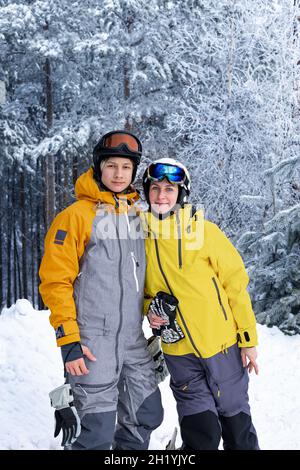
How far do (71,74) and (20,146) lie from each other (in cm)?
258

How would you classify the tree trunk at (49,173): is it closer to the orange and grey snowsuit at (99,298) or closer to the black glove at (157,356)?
the black glove at (157,356)

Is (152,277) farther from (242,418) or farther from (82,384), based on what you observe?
(242,418)

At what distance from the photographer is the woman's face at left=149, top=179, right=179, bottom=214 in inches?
130

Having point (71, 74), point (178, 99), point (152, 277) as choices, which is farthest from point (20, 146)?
point (152, 277)

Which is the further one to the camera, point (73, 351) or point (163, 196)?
point (163, 196)

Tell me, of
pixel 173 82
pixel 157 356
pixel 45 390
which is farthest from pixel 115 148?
pixel 173 82

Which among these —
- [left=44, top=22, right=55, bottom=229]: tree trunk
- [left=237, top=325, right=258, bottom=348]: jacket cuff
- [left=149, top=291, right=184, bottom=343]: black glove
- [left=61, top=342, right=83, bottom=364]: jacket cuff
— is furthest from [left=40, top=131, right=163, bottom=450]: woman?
[left=44, top=22, right=55, bottom=229]: tree trunk

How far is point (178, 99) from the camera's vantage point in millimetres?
14359

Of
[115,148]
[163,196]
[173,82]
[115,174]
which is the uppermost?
[173,82]

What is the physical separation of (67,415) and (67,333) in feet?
1.53

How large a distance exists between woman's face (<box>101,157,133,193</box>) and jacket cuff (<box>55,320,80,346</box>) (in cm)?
89

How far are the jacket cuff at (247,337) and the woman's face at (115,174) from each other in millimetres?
1215

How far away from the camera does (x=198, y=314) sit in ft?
10.5

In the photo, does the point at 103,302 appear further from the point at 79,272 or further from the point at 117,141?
the point at 117,141
